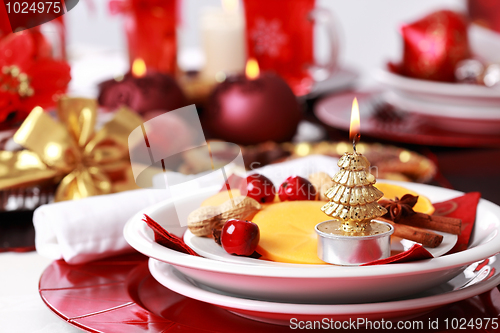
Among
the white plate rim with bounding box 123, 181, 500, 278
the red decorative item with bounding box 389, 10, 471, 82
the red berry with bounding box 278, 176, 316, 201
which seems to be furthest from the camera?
the red decorative item with bounding box 389, 10, 471, 82

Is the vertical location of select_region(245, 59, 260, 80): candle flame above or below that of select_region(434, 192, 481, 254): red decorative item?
above

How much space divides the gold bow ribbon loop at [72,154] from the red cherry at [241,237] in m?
0.26

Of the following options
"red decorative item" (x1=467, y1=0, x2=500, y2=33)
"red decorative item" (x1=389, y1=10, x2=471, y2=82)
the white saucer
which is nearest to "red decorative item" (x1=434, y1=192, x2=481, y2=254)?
the white saucer

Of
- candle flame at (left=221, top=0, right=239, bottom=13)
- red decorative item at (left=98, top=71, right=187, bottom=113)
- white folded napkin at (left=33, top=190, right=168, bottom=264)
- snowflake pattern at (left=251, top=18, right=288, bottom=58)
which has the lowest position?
white folded napkin at (left=33, top=190, right=168, bottom=264)

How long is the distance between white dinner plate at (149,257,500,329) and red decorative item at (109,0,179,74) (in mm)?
722

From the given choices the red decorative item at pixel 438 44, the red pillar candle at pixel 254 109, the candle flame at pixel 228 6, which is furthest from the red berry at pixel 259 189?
the candle flame at pixel 228 6

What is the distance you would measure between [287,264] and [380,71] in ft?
1.97

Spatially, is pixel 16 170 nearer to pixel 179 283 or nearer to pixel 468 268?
pixel 179 283

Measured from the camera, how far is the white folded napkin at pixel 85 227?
1.44ft

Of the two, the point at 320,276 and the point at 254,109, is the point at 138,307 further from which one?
the point at 254,109

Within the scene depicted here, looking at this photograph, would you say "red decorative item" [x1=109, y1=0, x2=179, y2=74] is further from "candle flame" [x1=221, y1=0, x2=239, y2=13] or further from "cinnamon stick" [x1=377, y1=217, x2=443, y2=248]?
"cinnamon stick" [x1=377, y1=217, x2=443, y2=248]

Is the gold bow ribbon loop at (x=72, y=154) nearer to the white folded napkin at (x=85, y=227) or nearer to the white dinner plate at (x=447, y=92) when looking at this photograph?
the white folded napkin at (x=85, y=227)

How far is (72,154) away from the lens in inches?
22.4

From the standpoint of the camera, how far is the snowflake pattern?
3.26ft
